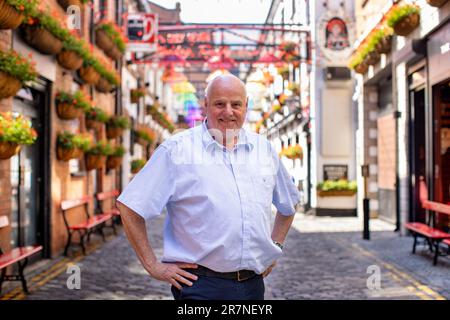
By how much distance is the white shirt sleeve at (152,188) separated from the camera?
280 cm

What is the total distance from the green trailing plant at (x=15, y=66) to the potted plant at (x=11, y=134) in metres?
0.52

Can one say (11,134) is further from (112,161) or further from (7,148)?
(112,161)

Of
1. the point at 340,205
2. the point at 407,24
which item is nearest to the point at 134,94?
the point at 340,205

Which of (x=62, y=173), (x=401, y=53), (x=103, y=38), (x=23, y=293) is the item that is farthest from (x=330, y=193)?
(x=23, y=293)

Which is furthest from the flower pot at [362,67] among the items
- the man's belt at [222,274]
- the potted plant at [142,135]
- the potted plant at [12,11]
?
the man's belt at [222,274]

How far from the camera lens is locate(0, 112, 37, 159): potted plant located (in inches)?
287

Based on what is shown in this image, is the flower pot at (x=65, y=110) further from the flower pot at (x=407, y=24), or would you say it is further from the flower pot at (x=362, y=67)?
the flower pot at (x=362, y=67)

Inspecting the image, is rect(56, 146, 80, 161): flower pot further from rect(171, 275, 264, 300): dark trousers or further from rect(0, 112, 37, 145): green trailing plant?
rect(171, 275, 264, 300): dark trousers

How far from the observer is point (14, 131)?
Result: 7.38m

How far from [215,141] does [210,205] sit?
0.31 m

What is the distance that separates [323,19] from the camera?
19359 mm

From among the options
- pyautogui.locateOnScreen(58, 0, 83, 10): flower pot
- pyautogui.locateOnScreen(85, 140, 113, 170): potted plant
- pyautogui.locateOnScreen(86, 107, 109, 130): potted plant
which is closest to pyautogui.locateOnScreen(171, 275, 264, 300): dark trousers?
pyautogui.locateOnScreen(58, 0, 83, 10): flower pot

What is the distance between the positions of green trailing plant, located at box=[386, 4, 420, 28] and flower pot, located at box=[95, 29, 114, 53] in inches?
262
